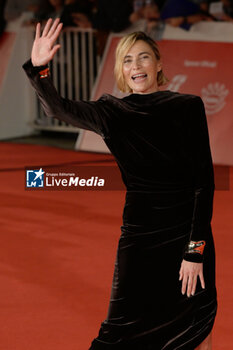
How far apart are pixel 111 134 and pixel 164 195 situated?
27 centimetres

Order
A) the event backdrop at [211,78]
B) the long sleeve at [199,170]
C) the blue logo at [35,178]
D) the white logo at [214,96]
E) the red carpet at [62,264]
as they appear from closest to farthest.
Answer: the long sleeve at [199,170]
the red carpet at [62,264]
the blue logo at [35,178]
the event backdrop at [211,78]
the white logo at [214,96]

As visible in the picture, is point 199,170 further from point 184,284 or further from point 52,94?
point 52,94

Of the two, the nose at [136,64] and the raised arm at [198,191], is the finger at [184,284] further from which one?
the nose at [136,64]

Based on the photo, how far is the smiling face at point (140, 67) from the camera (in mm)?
2516

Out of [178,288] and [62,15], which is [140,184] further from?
[62,15]

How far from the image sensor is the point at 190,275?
246cm

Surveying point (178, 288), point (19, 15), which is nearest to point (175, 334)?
point (178, 288)

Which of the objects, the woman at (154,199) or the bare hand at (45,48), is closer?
the bare hand at (45,48)

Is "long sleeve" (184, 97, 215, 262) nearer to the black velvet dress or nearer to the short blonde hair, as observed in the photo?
the black velvet dress

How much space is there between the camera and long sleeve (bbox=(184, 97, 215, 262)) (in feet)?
7.94

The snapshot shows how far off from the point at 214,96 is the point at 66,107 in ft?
20.8

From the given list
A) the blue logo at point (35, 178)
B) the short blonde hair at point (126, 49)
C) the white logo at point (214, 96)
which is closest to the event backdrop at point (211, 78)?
the white logo at point (214, 96)

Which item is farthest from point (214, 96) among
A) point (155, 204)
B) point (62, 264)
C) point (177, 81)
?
point (155, 204)

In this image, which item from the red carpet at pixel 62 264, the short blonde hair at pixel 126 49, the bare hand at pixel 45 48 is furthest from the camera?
the red carpet at pixel 62 264
